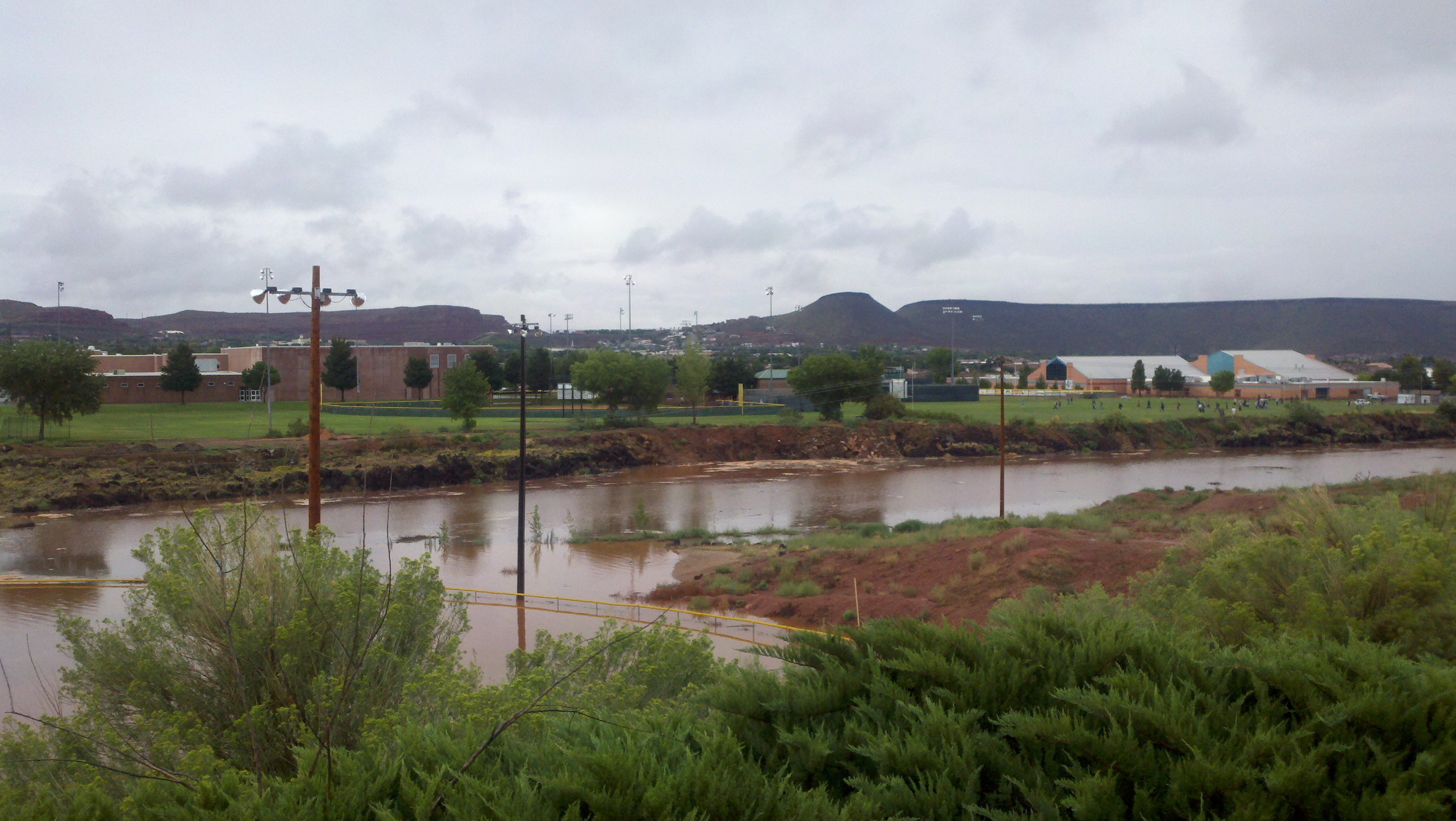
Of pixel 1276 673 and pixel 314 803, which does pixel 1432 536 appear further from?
pixel 314 803

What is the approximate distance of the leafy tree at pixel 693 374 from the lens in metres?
80.8

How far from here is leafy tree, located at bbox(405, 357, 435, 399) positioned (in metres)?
86.1

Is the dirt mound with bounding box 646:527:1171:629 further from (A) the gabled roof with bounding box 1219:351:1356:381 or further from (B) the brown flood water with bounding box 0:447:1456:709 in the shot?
(A) the gabled roof with bounding box 1219:351:1356:381

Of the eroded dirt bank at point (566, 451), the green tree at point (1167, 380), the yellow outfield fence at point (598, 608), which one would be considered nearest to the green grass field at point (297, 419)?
the eroded dirt bank at point (566, 451)

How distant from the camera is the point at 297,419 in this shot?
59281mm

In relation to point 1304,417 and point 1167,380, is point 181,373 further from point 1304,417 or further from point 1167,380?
point 1167,380

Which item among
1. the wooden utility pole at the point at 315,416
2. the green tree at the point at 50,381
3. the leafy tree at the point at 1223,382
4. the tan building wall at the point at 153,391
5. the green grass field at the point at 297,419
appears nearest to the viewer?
the wooden utility pole at the point at 315,416

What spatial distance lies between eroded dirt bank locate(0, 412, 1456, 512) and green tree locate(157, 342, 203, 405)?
29696 mm

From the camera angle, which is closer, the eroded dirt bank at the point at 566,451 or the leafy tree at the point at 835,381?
the eroded dirt bank at the point at 566,451

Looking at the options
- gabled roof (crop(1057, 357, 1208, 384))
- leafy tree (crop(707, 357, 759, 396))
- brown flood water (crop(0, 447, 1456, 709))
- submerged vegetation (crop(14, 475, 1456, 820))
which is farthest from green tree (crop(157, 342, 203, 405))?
gabled roof (crop(1057, 357, 1208, 384))

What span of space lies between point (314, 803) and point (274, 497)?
139 feet

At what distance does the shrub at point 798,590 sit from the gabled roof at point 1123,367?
131m

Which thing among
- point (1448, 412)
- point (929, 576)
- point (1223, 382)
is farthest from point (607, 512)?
point (1223, 382)

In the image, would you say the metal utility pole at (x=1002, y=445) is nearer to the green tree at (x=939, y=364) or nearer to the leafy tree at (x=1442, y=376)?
the green tree at (x=939, y=364)
